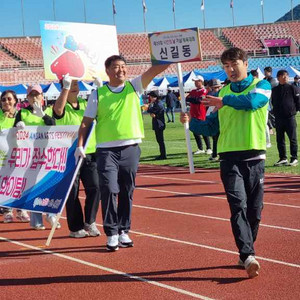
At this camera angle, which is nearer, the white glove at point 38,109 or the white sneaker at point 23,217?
the white glove at point 38,109

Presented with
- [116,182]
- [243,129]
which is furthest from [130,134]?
[243,129]

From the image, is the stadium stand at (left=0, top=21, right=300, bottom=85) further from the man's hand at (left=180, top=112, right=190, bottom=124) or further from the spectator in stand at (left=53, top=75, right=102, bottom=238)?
the man's hand at (left=180, top=112, right=190, bottom=124)

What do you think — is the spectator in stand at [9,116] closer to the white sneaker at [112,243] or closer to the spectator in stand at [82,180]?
the spectator in stand at [82,180]

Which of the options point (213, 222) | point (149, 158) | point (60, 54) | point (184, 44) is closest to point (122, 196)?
point (213, 222)

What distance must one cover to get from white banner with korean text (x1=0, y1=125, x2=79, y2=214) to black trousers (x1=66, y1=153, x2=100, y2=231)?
308 millimetres

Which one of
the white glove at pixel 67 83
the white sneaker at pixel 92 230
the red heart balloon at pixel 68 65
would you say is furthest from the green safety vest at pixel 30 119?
the white sneaker at pixel 92 230

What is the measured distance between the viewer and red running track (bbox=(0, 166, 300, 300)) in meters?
5.62

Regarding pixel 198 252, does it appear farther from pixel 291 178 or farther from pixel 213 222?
pixel 291 178

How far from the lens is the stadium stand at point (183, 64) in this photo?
216 feet

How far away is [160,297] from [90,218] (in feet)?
9.54

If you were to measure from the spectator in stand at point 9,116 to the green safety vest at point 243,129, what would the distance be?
4286 mm

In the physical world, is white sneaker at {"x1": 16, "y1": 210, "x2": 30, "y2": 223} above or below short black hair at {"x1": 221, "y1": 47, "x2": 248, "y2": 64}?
below

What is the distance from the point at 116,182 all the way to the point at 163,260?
1045 mm

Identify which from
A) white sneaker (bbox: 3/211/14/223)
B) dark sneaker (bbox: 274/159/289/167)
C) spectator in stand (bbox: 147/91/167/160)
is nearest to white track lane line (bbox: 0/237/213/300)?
white sneaker (bbox: 3/211/14/223)
